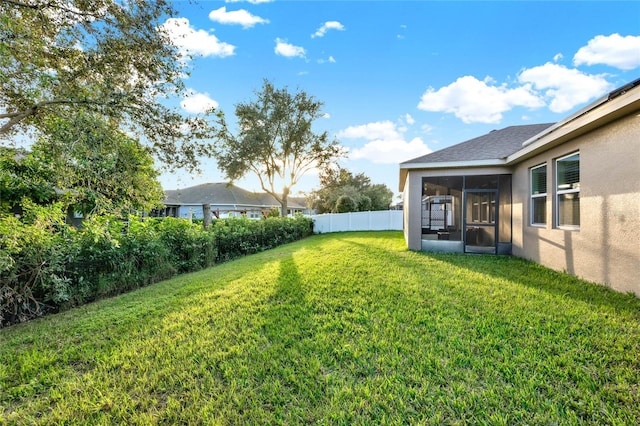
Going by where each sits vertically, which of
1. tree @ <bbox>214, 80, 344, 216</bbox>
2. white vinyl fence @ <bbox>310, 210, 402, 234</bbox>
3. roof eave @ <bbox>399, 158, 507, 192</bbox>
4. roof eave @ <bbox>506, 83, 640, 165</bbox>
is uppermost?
tree @ <bbox>214, 80, 344, 216</bbox>

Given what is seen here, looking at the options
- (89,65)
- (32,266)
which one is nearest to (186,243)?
(32,266)

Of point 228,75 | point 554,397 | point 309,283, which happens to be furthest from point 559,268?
point 228,75

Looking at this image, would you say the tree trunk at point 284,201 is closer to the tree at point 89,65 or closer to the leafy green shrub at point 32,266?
the tree at point 89,65

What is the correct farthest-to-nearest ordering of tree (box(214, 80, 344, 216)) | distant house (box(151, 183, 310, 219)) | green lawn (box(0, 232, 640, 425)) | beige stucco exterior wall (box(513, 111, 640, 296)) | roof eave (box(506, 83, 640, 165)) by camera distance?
distant house (box(151, 183, 310, 219))
tree (box(214, 80, 344, 216))
beige stucco exterior wall (box(513, 111, 640, 296))
roof eave (box(506, 83, 640, 165))
green lawn (box(0, 232, 640, 425))

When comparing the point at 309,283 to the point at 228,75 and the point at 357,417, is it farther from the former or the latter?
the point at 228,75

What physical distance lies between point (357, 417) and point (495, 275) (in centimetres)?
506

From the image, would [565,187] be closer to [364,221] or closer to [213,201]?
[364,221]

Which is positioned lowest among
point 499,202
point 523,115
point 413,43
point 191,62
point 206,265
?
point 206,265

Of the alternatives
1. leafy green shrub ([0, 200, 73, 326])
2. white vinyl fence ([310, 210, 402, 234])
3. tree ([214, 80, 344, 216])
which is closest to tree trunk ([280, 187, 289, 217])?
tree ([214, 80, 344, 216])

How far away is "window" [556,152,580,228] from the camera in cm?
532

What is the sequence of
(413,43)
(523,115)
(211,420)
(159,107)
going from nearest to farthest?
(211,420)
(159,107)
(413,43)
(523,115)

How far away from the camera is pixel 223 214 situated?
24.7 metres

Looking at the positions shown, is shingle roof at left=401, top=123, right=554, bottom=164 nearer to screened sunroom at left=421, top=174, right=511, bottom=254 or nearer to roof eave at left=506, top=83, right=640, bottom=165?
screened sunroom at left=421, top=174, right=511, bottom=254

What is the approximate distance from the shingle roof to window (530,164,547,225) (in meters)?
1.19
